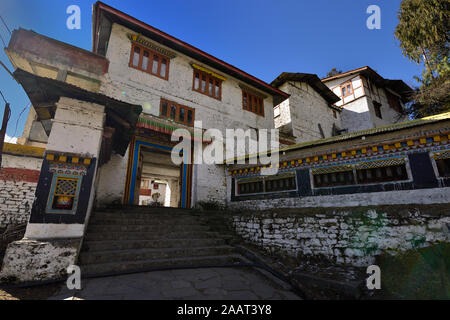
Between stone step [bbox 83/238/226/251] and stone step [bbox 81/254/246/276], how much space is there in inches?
25.3

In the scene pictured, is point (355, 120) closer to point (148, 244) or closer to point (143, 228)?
point (143, 228)

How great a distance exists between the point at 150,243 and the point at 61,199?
2039mm

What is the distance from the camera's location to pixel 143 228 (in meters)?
5.53

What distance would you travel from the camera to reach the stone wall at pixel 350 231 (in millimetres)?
4102

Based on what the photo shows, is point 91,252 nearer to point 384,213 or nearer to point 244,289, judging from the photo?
point 244,289

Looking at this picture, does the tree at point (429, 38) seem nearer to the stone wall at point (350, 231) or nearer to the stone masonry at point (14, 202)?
the stone wall at point (350, 231)

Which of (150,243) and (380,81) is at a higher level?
(380,81)

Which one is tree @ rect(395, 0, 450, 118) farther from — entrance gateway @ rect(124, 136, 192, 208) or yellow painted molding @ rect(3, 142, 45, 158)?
yellow painted molding @ rect(3, 142, 45, 158)

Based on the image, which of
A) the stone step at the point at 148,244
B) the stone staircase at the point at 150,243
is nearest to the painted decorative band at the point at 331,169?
the stone staircase at the point at 150,243

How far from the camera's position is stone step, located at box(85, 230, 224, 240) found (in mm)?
4744

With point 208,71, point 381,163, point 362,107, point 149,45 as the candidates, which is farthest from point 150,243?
point 362,107

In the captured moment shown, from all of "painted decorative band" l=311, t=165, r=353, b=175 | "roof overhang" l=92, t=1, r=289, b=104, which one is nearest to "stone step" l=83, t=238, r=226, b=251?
"painted decorative band" l=311, t=165, r=353, b=175

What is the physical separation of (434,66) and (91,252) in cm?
1666

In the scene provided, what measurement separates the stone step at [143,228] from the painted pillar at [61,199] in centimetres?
128
